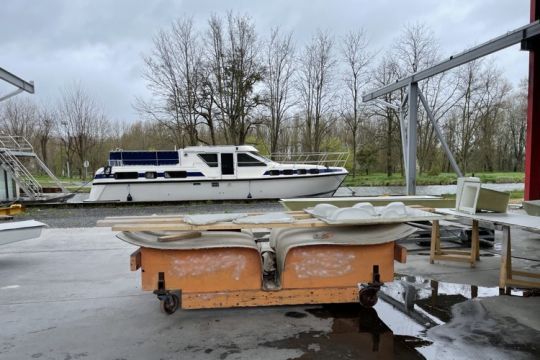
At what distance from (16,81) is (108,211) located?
4901 millimetres

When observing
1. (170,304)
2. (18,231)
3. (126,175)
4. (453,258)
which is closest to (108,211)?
(126,175)

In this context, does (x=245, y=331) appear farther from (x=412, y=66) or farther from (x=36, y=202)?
(x=412, y=66)

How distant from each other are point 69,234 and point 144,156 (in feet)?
28.1

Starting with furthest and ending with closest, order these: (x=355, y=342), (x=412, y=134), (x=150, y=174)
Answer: (x=150, y=174), (x=412, y=134), (x=355, y=342)

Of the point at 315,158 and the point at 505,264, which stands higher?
the point at 315,158

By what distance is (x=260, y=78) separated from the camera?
84.8ft

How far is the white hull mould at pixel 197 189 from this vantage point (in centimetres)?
1572

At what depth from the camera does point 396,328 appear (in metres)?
3.32

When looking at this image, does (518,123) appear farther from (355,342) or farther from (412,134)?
(355,342)

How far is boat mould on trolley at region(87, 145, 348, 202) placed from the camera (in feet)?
51.6

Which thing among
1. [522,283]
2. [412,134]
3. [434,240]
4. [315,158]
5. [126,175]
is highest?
[412,134]

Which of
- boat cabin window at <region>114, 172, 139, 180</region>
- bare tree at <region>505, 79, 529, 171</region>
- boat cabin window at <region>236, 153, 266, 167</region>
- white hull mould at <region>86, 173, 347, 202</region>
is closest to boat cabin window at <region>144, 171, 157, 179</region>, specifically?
white hull mould at <region>86, 173, 347, 202</region>

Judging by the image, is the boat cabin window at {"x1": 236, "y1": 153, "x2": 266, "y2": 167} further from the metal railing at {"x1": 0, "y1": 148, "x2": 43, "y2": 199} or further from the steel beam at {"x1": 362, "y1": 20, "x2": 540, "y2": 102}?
the steel beam at {"x1": 362, "y1": 20, "x2": 540, "y2": 102}

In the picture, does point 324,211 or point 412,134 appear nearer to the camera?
point 324,211
